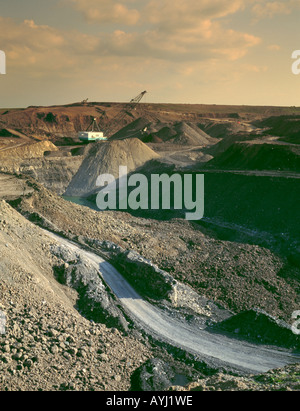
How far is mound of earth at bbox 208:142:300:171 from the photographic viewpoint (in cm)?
4253

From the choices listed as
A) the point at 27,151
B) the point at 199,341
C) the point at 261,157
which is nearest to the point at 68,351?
the point at 199,341

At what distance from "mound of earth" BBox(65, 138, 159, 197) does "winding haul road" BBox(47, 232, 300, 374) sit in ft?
103

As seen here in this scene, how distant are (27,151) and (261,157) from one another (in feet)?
122

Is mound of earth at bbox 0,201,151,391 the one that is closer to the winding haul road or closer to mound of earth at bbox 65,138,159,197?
the winding haul road

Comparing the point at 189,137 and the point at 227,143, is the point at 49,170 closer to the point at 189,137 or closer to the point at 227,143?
the point at 227,143

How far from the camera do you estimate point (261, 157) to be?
45.2m

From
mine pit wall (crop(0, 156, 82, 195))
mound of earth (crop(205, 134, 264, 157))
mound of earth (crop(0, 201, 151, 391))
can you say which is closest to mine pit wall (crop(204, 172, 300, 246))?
mound of earth (crop(0, 201, 151, 391))

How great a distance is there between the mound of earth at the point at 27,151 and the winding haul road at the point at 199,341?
45.5 m

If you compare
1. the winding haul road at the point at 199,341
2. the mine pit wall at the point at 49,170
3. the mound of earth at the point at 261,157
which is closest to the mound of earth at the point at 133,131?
the mine pit wall at the point at 49,170

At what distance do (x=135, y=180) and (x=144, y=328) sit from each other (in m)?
33.6

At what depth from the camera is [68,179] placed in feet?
173

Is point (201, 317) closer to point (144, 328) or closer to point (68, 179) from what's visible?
point (144, 328)

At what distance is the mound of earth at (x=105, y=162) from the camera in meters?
49.8

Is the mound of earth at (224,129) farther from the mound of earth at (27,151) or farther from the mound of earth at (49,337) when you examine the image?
the mound of earth at (49,337)
